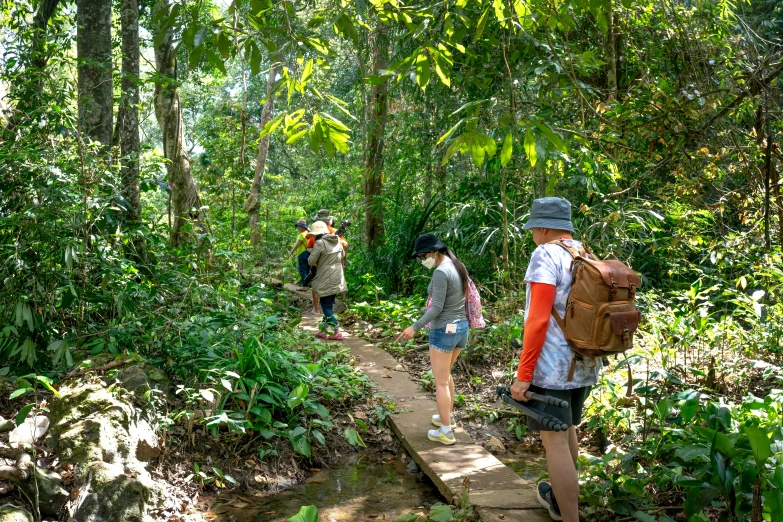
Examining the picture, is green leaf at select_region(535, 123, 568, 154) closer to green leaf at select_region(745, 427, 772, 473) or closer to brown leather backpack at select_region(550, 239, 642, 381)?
brown leather backpack at select_region(550, 239, 642, 381)

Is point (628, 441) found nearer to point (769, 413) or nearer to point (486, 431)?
point (769, 413)

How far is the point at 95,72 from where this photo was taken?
695cm

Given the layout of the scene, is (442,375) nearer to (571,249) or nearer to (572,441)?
(572,441)

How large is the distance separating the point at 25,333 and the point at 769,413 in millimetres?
5256

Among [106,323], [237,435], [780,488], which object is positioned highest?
[106,323]

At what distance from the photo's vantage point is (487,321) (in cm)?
838

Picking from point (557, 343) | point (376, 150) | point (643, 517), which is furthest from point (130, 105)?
point (643, 517)

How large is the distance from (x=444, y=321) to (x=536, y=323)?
1.87m

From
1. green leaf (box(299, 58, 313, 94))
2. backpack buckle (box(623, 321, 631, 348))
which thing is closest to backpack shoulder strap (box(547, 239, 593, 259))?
backpack buckle (box(623, 321, 631, 348))

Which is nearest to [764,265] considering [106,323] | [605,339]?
[605,339]

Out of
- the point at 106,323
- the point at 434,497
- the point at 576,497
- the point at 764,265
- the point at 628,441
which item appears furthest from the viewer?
the point at 764,265

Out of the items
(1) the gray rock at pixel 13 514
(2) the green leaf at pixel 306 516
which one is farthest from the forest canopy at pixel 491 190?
(2) the green leaf at pixel 306 516

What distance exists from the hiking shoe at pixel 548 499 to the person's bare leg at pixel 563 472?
242mm

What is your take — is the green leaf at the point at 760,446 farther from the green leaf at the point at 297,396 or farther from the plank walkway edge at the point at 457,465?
the green leaf at the point at 297,396
